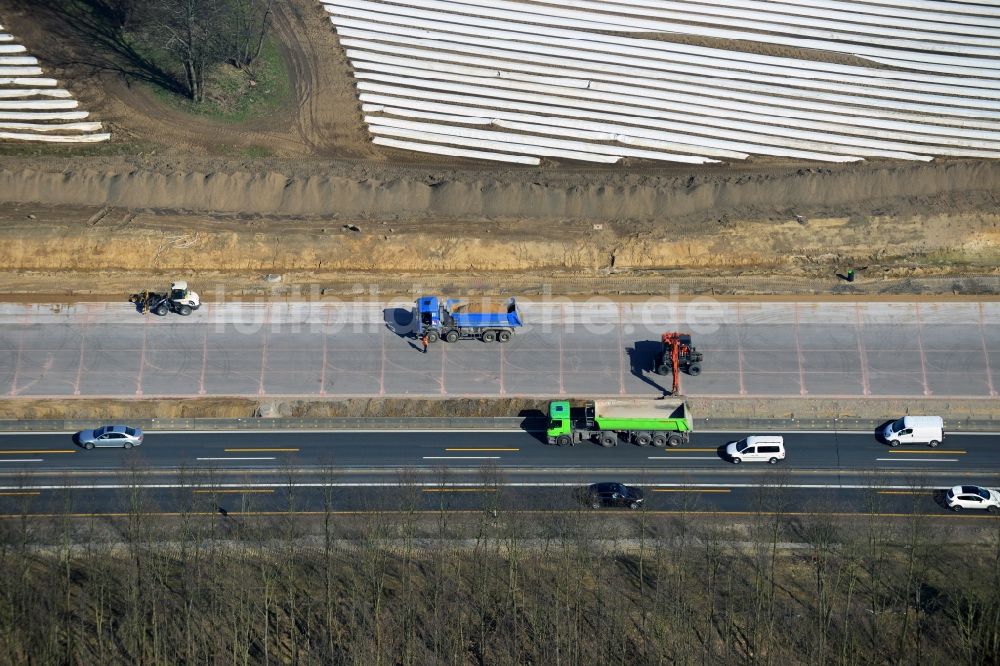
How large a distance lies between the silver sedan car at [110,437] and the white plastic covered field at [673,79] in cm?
3204

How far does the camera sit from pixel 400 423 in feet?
256

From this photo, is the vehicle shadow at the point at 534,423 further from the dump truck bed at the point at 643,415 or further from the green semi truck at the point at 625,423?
the dump truck bed at the point at 643,415

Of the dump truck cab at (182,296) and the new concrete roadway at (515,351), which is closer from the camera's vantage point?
the new concrete roadway at (515,351)

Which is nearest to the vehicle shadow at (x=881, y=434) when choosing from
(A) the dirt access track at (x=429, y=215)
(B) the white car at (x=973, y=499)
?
(B) the white car at (x=973, y=499)

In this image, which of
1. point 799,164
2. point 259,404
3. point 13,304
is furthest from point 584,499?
point 13,304

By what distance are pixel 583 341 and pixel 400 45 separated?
3531cm

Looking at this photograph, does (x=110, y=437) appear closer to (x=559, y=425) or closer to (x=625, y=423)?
(x=559, y=425)

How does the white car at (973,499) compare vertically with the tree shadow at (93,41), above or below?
below

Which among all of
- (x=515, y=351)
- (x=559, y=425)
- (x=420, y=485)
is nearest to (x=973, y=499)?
(x=559, y=425)

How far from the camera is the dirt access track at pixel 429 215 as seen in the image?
3396 inches

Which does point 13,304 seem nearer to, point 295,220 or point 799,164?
point 295,220

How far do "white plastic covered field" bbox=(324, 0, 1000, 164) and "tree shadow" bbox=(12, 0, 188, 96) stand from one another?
16.5 m

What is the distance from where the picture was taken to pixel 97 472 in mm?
75312

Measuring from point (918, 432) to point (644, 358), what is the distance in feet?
60.0
